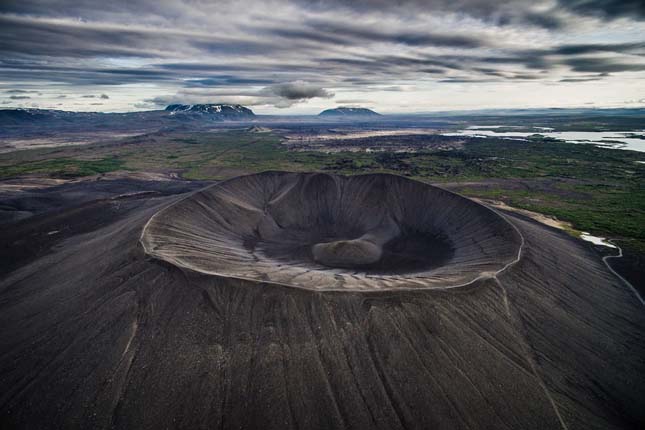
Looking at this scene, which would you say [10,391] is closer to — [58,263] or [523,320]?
[58,263]

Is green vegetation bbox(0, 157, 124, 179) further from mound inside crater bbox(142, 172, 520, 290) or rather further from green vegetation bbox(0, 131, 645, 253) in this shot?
mound inside crater bbox(142, 172, 520, 290)

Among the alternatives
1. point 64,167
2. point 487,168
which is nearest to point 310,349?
point 487,168

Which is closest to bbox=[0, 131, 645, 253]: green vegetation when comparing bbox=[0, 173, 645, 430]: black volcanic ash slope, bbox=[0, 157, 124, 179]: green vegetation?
bbox=[0, 157, 124, 179]: green vegetation

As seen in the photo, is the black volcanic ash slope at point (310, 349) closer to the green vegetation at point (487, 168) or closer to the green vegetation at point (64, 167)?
the green vegetation at point (487, 168)

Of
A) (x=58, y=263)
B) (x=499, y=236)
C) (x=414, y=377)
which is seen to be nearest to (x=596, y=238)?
(x=499, y=236)

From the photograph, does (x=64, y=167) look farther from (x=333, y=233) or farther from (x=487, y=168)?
(x=487, y=168)

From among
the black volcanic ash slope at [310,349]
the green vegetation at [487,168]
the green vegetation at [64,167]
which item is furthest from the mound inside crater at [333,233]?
the green vegetation at [64,167]
